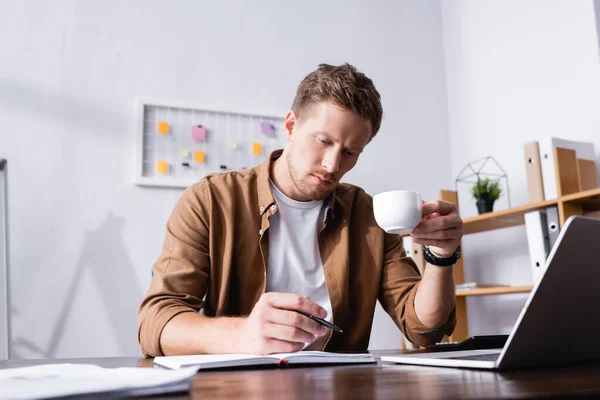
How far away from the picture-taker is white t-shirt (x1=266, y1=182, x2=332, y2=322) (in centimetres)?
144

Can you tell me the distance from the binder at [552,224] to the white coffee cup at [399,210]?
144 centimetres

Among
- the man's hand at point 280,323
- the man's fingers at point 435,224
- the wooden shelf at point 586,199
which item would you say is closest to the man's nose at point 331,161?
the man's fingers at point 435,224

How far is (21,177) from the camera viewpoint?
7.73 ft

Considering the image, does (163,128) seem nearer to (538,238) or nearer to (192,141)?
(192,141)

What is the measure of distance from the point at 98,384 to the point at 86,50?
2.41m

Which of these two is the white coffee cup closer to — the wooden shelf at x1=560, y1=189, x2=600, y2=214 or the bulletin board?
the wooden shelf at x1=560, y1=189, x2=600, y2=214

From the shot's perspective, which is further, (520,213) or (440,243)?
(520,213)

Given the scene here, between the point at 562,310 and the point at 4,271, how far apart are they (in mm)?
2164

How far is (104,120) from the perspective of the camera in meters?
2.53

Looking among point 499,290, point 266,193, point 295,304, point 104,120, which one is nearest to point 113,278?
point 104,120

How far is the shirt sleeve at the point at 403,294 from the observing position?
1344mm

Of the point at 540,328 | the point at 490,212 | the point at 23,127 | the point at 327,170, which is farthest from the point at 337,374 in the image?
the point at 23,127

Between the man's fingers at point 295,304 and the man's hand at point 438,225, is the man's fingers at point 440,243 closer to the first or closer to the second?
the man's hand at point 438,225

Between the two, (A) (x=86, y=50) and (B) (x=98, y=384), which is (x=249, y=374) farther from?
(A) (x=86, y=50)
